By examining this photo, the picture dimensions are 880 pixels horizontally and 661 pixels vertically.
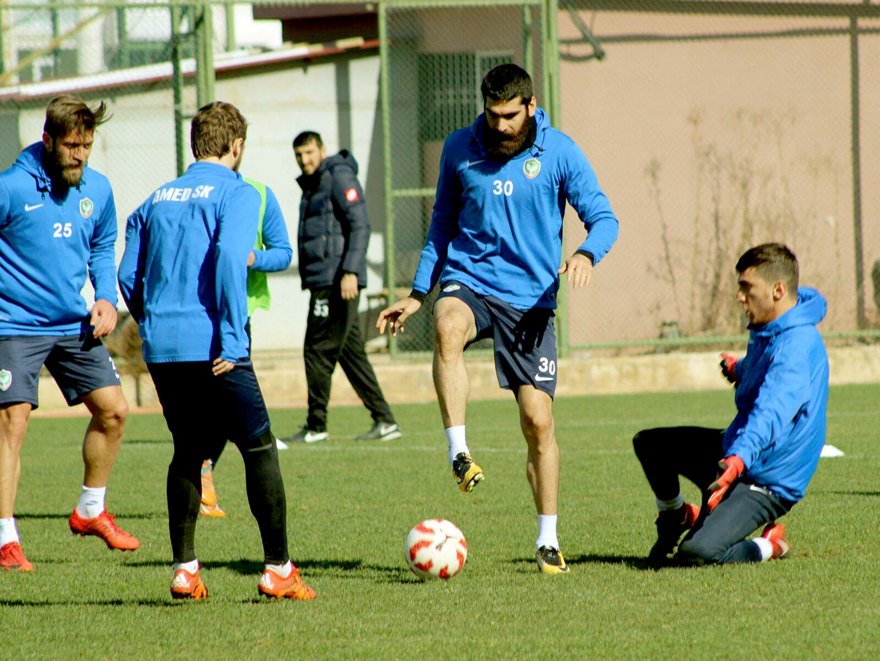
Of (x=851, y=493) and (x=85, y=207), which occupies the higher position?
(x=85, y=207)

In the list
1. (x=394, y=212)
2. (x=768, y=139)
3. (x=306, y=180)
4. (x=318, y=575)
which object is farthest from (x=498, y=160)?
(x=768, y=139)

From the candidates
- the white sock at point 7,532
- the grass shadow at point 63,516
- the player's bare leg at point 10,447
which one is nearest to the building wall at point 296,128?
the grass shadow at point 63,516

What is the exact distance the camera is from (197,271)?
5.47 m

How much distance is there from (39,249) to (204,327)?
1.70m

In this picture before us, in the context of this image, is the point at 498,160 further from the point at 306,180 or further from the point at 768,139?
the point at 768,139

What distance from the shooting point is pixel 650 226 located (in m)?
17.2

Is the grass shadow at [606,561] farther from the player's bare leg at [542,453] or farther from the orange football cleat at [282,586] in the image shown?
the orange football cleat at [282,586]

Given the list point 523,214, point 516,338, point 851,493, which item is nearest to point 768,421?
Result: point 516,338

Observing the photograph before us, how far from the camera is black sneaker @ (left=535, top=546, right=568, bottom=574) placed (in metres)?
6.09

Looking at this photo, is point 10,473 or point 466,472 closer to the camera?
point 466,472

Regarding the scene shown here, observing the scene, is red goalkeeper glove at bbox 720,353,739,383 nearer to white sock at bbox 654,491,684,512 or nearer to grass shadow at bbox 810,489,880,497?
white sock at bbox 654,491,684,512

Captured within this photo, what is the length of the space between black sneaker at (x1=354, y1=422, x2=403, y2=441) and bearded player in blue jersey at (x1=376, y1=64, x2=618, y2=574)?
17.2 ft

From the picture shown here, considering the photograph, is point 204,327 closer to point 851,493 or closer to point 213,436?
point 213,436

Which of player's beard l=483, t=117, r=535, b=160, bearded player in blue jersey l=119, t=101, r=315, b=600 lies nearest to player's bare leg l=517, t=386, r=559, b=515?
player's beard l=483, t=117, r=535, b=160
